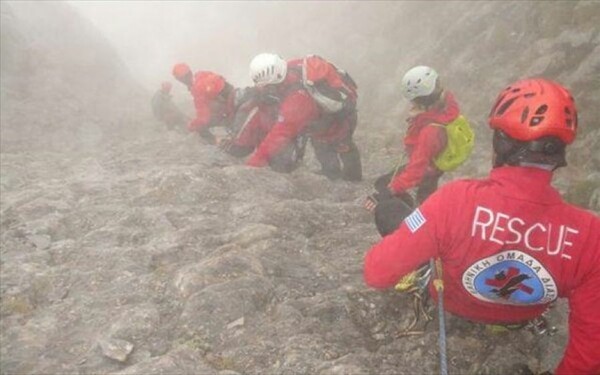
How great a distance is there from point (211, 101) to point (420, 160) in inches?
280

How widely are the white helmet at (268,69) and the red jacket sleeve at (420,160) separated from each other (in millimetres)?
4067

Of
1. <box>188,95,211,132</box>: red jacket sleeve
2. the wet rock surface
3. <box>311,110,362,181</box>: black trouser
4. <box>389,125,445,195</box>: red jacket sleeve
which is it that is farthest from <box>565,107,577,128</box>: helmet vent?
<box>188,95,211,132</box>: red jacket sleeve

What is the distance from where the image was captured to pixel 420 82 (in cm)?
977

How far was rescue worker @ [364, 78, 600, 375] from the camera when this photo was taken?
16.1ft

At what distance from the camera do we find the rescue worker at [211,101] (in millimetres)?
14461

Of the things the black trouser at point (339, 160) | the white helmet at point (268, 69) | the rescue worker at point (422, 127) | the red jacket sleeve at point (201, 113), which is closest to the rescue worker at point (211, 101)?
the red jacket sleeve at point (201, 113)

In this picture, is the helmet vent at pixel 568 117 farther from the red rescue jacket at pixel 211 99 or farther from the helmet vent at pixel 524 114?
the red rescue jacket at pixel 211 99

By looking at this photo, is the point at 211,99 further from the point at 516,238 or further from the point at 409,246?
the point at 516,238

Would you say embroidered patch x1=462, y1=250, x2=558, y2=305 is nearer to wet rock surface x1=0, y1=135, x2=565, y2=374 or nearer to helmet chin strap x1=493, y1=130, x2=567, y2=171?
helmet chin strap x1=493, y1=130, x2=567, y2=171

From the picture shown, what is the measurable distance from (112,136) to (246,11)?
74.3 ft

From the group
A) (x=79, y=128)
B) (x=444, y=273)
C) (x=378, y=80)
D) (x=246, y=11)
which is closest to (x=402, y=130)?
(x=378, y=80)

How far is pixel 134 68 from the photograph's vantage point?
3281cm

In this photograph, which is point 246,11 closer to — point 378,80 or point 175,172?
point 378,80

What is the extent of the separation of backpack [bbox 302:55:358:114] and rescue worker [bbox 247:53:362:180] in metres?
0.19
